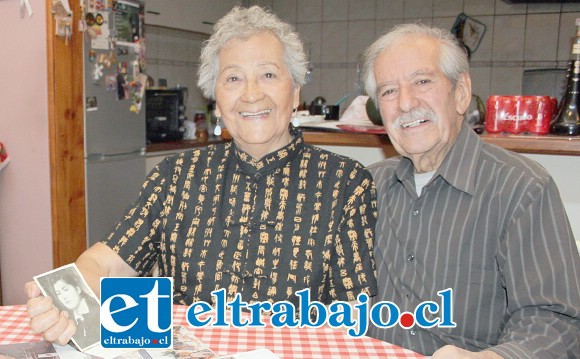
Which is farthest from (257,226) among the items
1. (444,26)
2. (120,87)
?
(444,26)

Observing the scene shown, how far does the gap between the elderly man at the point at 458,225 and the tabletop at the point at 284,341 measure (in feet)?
0.69

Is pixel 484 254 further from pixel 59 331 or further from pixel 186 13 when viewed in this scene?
pixel 186 13

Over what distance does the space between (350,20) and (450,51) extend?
3.62 m

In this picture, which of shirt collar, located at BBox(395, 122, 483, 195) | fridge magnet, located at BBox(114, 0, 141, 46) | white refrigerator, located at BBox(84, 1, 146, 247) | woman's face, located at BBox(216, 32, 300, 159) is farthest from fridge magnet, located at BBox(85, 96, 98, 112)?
shirt collar, located at BBox(395, 122, 483, 195)

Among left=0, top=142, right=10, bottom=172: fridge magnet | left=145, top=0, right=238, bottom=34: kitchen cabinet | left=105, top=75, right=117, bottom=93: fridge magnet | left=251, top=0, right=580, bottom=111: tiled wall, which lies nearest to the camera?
left=0, top=142, right=10, bottom=172: fridge magnet

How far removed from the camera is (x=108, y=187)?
123 inches

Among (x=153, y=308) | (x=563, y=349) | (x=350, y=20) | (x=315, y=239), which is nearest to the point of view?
(x=153, y=308)

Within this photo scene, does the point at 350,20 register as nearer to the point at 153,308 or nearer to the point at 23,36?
the point at 23,36

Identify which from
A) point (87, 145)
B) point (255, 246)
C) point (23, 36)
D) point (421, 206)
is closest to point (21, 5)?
point (23, 36)

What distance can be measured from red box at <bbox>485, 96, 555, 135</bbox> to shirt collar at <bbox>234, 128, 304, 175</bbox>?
2.37 feet

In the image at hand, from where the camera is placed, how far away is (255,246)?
4.23ft

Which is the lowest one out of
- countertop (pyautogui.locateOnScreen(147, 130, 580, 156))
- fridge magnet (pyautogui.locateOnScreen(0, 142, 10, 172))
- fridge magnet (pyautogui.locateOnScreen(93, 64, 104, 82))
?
fridge magnet (pyautogui.locateOnScreen(0, 142, 10, 172))

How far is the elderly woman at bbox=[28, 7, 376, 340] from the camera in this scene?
4.17ft

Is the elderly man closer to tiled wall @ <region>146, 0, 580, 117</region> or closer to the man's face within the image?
the man's face
